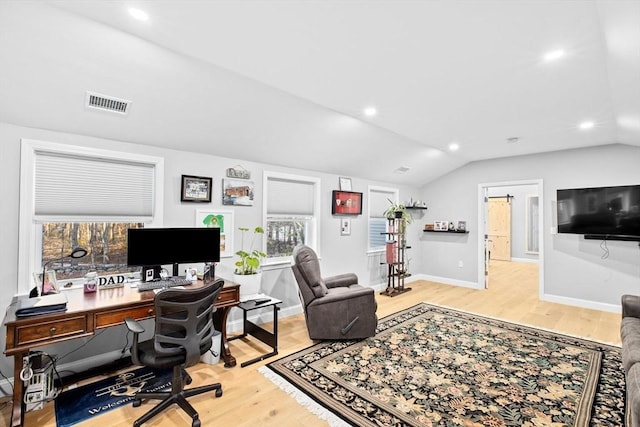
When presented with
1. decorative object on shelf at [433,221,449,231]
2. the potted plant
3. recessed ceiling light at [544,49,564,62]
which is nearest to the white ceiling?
recessed ceiling light at [544,49,564,62]

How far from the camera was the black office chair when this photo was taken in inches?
80.3

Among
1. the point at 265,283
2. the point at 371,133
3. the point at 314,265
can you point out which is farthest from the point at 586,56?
the point at 265,283

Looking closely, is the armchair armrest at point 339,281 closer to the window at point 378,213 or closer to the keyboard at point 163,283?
the window at point 378,213

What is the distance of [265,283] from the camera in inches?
159

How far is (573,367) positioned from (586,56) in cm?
273

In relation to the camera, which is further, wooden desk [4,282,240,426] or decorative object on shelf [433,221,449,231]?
decorative object on shelf [433,221,449,231]

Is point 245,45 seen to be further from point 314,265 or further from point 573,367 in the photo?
point 573,367

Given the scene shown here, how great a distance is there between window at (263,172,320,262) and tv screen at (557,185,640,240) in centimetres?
399

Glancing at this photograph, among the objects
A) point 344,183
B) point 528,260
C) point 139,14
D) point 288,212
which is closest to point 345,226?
point 344,183

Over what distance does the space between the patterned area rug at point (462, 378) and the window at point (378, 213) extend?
7.31 ft

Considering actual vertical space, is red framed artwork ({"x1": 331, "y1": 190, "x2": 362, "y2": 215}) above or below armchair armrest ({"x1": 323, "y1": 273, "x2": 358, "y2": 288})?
above

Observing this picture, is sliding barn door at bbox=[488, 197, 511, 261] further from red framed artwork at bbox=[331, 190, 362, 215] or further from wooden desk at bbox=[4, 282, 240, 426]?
wooden desk at bbox=[4, 282, 240, 426]

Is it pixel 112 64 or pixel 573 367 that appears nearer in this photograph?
pixel 112 64

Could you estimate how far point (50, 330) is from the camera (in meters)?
2.03
